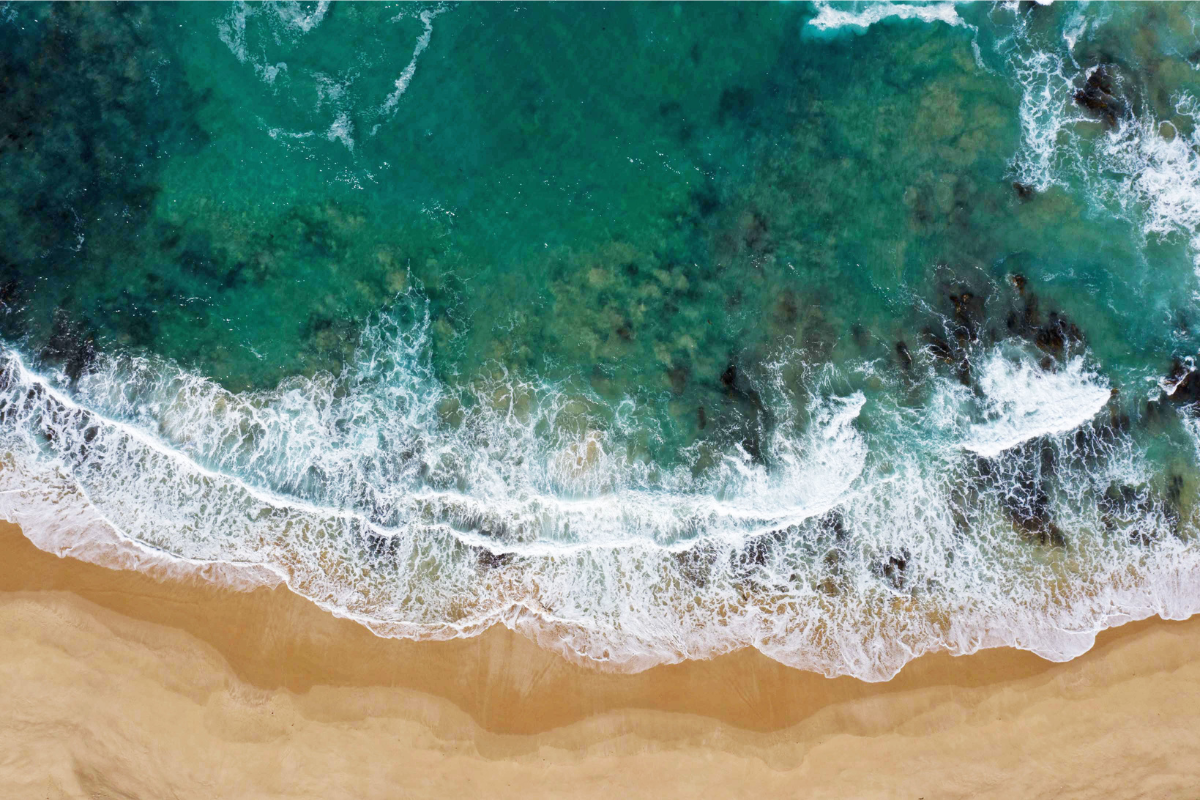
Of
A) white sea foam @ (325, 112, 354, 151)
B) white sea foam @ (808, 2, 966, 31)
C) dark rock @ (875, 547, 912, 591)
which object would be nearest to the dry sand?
dark rock @ (875, 547, 912, 591)

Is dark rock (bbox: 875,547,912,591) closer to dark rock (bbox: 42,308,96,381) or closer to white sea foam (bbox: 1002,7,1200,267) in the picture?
white sea foam (bbox: 1002,7,1200,267)

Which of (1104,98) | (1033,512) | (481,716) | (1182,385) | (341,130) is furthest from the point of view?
(341,130)

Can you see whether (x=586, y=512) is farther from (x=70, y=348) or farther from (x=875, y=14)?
(x=875, y=14)

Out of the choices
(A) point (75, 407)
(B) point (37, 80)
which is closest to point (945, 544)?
(A) point (75, 407)

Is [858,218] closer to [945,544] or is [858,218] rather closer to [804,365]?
[804,365]

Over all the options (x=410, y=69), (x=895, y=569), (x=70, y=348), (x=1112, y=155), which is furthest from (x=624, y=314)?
(x=70, y=348)

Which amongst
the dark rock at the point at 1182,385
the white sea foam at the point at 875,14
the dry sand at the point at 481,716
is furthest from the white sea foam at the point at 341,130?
the dark rock at the point at 1182,385
